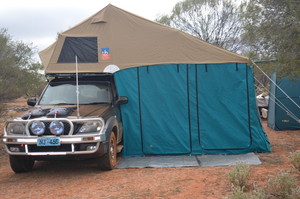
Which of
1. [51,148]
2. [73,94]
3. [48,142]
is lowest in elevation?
[51,148]

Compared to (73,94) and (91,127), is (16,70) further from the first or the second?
(91,127)

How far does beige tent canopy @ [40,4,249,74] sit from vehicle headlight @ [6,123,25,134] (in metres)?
1.78

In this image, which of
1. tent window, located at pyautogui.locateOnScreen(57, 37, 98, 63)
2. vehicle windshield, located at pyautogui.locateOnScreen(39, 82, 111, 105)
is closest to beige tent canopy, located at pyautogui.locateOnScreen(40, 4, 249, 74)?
tent window, located at pyautogui.locateOnScreen(57, 37, 98, 63)

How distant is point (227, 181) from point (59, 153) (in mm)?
2861

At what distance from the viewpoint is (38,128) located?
17.9ft

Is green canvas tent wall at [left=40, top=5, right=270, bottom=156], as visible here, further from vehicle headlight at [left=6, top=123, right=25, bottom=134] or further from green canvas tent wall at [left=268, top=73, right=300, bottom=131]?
green canvas tent wall at [left=268, top=73, right=300, bottom=131]

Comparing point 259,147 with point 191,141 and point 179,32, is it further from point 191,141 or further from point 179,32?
point 179,32

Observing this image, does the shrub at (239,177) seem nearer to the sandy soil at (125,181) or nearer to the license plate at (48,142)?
the sandy soil at (125,181)

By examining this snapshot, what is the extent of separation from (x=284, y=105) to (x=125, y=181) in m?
7.26

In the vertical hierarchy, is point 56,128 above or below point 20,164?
above

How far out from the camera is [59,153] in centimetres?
543

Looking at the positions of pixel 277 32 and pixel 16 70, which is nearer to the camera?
pixel 277 32

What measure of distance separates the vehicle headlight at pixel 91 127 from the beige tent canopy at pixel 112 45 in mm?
1857

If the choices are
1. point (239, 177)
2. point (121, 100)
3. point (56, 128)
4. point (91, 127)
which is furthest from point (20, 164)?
point (239, 177)
